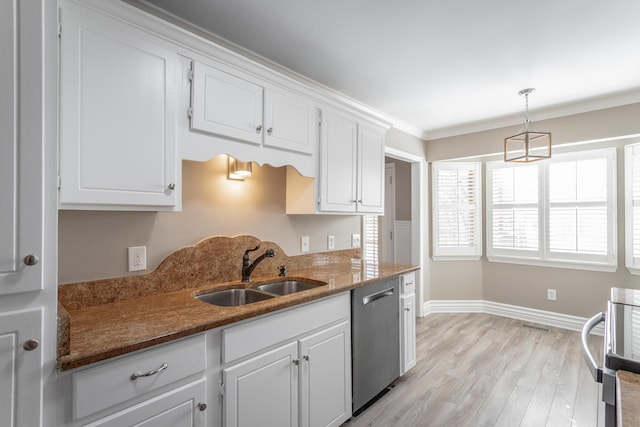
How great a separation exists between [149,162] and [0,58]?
671 millimetres

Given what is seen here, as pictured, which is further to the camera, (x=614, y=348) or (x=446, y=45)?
(x=446, y=45)

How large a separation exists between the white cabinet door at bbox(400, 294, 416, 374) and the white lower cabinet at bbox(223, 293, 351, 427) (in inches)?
28.0

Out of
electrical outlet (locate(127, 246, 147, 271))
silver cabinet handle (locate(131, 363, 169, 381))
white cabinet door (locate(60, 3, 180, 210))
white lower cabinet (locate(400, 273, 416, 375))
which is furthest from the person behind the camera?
white lower cabinet (locate(400, 273, 416, 375))

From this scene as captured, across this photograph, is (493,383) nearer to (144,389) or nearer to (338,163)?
(338,163)

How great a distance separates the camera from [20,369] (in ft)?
3.12

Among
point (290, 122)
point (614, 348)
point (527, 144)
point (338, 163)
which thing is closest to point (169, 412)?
point (614, 348)

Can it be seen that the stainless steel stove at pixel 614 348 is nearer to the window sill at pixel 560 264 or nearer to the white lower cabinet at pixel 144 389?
the white lower cabinet at pixel 144 389

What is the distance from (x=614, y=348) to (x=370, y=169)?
7.16 ft

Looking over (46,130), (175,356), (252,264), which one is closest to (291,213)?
(252,264)

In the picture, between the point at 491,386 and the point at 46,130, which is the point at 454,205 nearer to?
the point at 491,386

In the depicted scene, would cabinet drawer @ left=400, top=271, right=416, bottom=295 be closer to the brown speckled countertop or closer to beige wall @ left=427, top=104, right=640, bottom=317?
the brown speckled countertop

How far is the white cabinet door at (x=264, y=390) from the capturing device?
1484 mm

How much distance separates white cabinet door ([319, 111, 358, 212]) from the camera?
2.51 metres

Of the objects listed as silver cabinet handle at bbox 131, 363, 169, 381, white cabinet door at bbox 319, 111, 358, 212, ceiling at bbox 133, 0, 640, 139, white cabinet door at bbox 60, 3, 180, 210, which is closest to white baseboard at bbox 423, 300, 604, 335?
ceiling at bbox 133, 0, 640, 139
